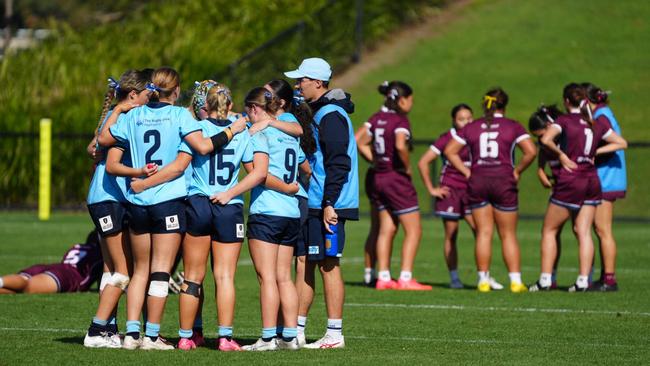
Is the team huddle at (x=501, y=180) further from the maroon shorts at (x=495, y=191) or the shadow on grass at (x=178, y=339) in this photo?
the shadow on grass at (x=178, y=339)

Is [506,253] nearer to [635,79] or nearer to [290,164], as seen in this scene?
[290,164]

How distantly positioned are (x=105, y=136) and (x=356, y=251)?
10.4 meters

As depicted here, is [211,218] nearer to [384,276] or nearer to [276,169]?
[276,169]

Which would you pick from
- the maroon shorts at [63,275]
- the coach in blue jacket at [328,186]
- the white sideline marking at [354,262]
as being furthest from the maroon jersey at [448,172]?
the coach in blue jacket at [328,186]

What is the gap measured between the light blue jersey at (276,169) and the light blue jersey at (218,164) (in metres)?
0.08

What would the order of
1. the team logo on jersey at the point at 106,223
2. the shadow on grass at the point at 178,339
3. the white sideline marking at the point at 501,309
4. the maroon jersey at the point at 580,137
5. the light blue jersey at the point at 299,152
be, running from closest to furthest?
the light blue jersey at the point at 299,152 → the team logo on jersey at the point at 106,223 → the shadow on grass at the point at 178,339 → the white sideline marking at the point at 501,309 → the maroon jersey at the point at 580,137

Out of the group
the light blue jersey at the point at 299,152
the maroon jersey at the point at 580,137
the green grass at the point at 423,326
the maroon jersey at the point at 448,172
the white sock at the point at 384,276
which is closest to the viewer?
the green grass at the point at 423,326

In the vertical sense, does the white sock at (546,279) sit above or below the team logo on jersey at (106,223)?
below

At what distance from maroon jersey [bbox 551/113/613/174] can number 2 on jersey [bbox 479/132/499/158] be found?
679 mm

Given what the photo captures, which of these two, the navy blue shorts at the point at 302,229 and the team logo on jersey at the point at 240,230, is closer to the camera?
the team logo on jersey at the point at 240,230

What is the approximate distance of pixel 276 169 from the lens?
8.48 m

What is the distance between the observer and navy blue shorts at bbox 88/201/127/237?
8.68 m

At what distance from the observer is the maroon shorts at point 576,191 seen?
42.4 ft

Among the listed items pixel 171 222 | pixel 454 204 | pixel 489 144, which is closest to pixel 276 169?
pixel 171 222
